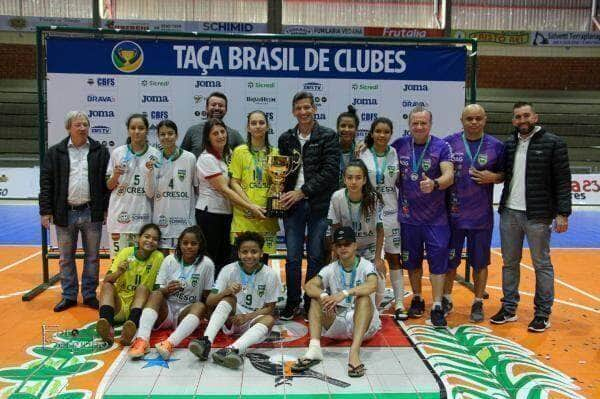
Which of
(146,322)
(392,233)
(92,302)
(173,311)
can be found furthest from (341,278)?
(92,302)

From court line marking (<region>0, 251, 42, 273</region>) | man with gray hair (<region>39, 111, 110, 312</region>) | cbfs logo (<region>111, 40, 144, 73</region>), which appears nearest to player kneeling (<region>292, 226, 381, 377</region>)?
man with gray hair (<region>39, 111, 110, 312</region>)

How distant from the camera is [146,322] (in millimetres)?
4605

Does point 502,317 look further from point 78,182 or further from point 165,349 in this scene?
point 78,182

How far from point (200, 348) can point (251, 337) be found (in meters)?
0.43

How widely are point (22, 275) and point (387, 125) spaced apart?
206 inches

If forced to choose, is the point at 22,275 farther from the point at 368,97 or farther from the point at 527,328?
the point at 527,328

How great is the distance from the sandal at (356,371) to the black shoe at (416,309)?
158 centimetres

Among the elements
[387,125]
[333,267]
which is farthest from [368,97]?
[333,267]

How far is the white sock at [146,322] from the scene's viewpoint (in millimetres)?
4539

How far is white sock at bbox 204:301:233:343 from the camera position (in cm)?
445

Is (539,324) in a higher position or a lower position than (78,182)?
lower

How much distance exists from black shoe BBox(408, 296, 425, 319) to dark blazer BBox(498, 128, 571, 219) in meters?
1.37

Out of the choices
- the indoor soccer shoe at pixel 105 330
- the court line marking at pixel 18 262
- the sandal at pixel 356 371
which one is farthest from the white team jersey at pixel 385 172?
the court line marking at pixel 18 262

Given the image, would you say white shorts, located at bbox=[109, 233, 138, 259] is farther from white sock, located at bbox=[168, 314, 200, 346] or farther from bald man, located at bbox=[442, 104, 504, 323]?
bald man, located at bbox=[442, 104, 504, 323]
